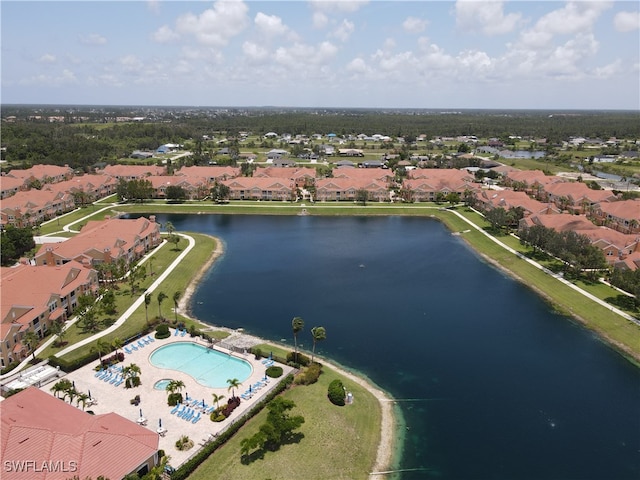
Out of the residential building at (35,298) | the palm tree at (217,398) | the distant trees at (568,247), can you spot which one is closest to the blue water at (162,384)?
the palm tree at (217,398)

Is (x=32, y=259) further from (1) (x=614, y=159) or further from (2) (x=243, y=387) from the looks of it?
(1) (x=614, y=159)

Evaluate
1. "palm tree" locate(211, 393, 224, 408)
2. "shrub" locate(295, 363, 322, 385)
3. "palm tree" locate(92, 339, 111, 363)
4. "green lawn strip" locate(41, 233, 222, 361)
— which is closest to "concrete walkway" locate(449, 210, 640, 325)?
"shrub" locate(295, 363, 322, 385)

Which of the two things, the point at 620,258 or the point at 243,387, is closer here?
the point at 243,387

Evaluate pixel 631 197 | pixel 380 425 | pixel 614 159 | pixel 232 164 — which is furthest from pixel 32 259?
pixel 614 159

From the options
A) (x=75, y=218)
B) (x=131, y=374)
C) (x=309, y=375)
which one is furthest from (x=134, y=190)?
(x=309, y=375)

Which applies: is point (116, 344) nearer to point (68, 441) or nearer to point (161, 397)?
point (161, 397)

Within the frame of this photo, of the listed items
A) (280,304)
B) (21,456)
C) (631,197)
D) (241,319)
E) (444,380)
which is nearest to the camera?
(21,456)

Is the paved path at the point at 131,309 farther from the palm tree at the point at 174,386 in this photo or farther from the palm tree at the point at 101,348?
the palm tree at the point at 174,386
